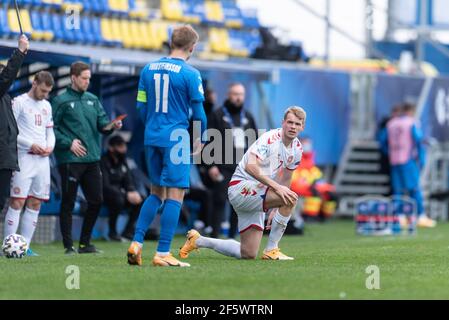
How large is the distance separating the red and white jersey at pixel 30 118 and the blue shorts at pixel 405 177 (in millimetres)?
11261

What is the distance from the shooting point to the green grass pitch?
9.73 m

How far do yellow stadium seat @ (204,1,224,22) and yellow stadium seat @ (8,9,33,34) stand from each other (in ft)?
20.7

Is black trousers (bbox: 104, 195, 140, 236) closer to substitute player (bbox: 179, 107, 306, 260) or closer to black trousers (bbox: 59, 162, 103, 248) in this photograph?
black trousers (bbox: 59, 162, 103, 248)

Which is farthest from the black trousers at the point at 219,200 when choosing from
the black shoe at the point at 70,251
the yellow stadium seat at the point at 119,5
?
the yellow stadium seat at the point at 119,5

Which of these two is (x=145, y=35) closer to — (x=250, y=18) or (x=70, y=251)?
(x=250, y=18)

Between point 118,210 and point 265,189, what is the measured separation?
19.8 feet

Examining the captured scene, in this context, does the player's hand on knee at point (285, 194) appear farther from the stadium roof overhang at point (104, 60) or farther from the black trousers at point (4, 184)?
the stadium roof overhang at point (104, 60)

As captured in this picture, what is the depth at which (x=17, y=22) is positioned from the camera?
2177 centimetres

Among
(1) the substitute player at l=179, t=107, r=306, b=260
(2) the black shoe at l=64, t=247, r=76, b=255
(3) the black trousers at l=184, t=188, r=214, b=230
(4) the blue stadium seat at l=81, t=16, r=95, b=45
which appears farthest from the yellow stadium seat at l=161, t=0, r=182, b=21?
(1) the substitute player at l=179, t=107, r=306, b=260

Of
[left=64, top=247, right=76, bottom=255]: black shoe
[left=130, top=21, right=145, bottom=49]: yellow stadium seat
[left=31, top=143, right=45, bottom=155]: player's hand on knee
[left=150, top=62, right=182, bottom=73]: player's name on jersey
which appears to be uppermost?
[left=150, top=62, right=182, bottom=73]: player's name on jersey

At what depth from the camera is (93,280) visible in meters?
10.6

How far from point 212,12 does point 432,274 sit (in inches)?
705

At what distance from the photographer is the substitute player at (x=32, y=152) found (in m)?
14.4

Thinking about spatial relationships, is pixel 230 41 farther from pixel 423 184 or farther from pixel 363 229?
pixel 363 229
